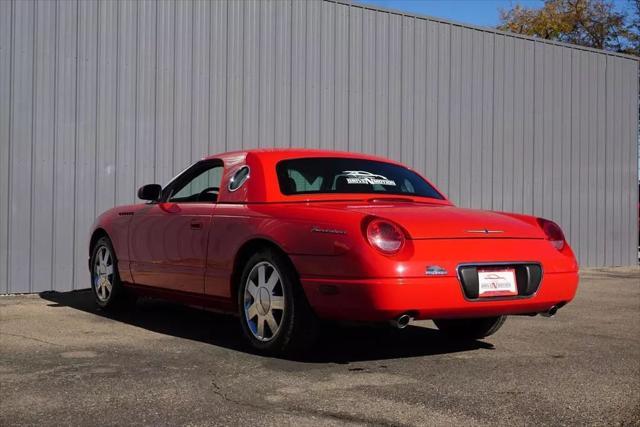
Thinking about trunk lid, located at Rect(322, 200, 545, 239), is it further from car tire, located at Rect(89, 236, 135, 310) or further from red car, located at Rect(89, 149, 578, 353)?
car tire, located at Rect(89, 236, 135, 310)

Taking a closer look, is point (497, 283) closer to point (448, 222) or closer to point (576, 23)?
point (448, 222)

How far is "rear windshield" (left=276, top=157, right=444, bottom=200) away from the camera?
5562mm

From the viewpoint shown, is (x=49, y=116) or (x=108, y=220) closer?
(x=108, y=220)

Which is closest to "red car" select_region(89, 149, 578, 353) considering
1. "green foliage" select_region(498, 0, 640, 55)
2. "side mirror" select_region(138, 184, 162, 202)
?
"side mirror" select_region(138, 184, 162, 202)

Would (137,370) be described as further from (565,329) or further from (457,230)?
(565,329)

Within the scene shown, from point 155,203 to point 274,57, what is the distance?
16.0 feet

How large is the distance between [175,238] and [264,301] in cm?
129

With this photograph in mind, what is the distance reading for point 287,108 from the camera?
11.1 m

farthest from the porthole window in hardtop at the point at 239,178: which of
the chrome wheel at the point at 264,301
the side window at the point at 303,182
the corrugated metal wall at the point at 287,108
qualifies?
the corrugated metal wall at the point at 287,108

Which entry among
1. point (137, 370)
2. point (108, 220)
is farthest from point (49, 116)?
point (137, 370)

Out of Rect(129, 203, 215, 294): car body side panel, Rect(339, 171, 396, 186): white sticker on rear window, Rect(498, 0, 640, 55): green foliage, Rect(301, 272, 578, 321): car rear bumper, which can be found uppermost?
Rect(498, 0, 640, 55): green foliage

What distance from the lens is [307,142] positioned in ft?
37.0

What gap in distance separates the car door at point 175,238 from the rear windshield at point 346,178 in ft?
2.06

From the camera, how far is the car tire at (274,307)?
4.89m
